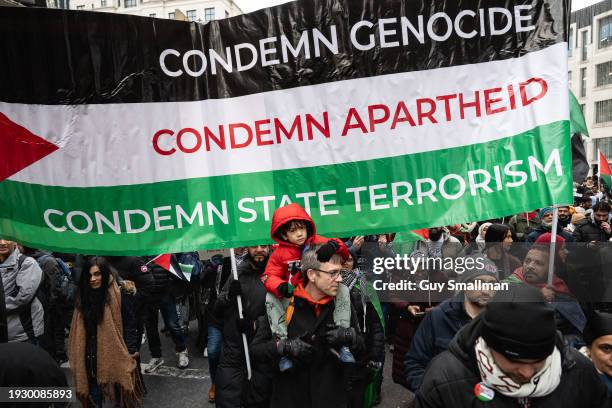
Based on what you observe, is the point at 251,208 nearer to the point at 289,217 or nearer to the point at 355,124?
the point at 289,217

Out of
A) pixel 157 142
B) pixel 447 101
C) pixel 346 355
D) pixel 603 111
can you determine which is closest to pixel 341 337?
pixel 346 355

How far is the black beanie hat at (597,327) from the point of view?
88.0 inches

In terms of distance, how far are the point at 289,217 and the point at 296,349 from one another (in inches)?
31.8

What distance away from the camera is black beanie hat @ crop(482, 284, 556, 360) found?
1.67 meters

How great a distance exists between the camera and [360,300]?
2.95 m

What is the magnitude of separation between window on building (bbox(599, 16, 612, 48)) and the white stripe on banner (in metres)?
54.1

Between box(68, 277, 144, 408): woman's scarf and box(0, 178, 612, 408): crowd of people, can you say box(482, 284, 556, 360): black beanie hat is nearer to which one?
box(0, 178, 612, 408): crowd of people

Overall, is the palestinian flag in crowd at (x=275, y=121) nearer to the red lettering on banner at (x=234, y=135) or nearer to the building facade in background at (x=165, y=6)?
the red lettering on banner at (x=234, y=135)

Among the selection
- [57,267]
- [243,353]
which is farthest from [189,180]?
[57,267]

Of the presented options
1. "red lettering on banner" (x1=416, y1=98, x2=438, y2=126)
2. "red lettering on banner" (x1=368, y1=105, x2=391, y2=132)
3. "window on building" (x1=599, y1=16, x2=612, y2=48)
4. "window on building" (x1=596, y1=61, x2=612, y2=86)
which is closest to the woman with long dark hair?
"red lettering on banner" (x1=368, y1=105, x2=391, y2=132)

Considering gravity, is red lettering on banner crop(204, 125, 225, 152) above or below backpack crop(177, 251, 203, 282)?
above

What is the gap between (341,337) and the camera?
259cm

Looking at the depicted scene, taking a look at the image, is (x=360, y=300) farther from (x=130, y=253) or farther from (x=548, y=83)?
(x=548, y=83)

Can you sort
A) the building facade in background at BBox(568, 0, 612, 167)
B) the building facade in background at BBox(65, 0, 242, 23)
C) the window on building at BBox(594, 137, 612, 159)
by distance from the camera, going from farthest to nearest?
the building facade in background at BBox(65, 0, 242, 23), the building facade in background at BBox(568, 0, 612, 167), the window on building at BBox(594, 137, 612, 159)
